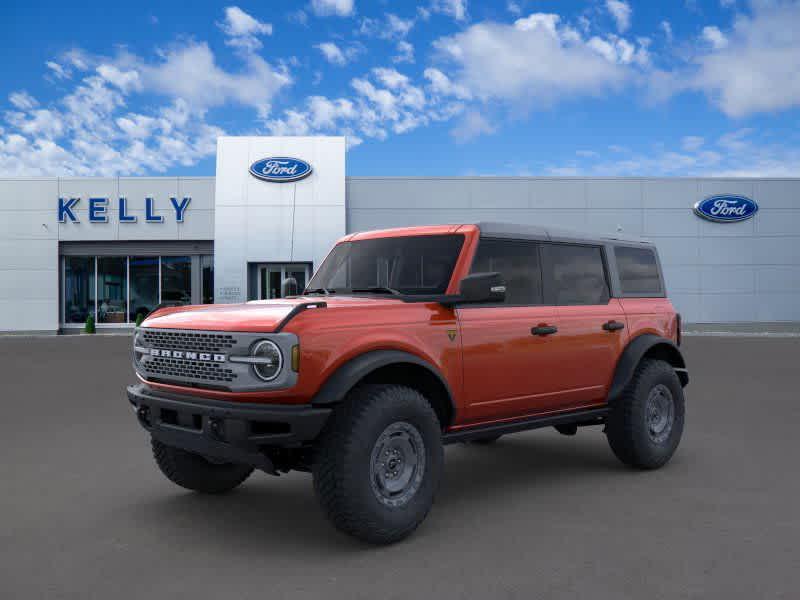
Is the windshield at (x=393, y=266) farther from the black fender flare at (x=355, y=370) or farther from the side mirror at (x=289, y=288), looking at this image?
the black fender flare at (x=355, y=370)

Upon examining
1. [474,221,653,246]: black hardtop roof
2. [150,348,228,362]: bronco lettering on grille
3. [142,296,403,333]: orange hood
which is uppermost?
[474,221,653,246]: black hardtop roof

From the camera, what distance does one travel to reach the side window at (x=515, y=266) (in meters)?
5.37

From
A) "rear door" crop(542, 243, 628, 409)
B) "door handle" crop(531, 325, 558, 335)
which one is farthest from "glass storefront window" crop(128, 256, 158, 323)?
"door handle" crop(531, 325, 558, 335)

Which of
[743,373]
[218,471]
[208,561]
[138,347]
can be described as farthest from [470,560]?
[743,373]

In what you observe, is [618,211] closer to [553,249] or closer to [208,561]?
[553,249]

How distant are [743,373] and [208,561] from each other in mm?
12444

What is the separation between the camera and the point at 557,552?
4195mm

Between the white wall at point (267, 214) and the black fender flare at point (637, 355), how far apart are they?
23.3 metres

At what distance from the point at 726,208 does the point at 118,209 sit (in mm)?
25031

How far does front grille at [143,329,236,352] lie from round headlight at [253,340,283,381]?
18 centimetres

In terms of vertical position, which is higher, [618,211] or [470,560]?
[618,211]

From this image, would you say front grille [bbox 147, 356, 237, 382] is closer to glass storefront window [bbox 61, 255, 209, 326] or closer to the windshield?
the windshield

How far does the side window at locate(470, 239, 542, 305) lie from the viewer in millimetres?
5367

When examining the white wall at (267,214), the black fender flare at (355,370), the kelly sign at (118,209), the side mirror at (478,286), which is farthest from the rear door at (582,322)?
the kelly sign at (118,209)
